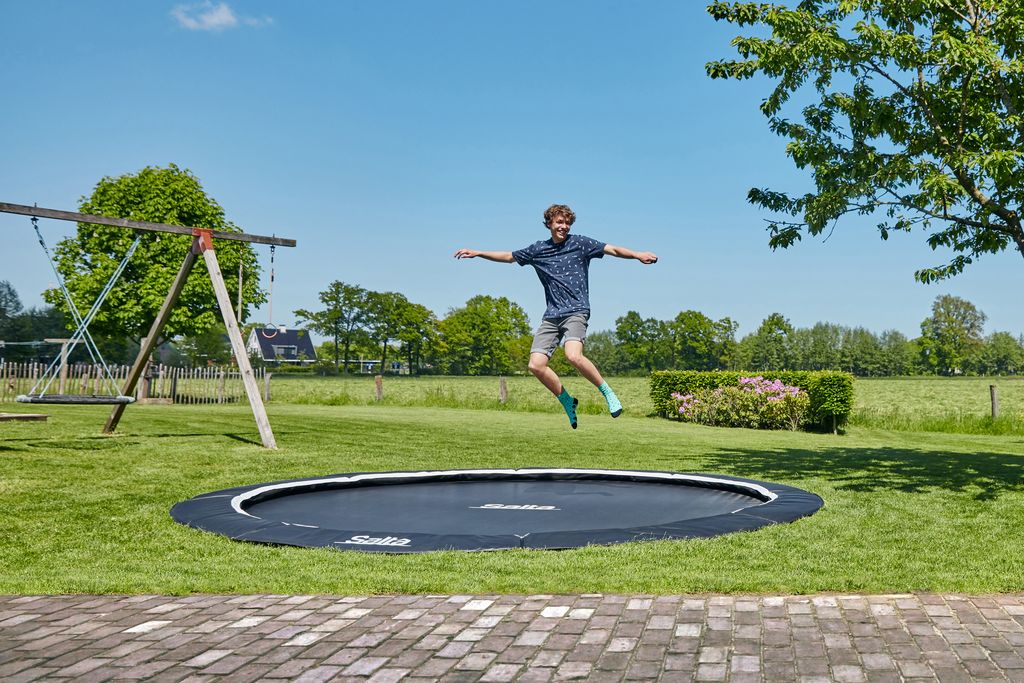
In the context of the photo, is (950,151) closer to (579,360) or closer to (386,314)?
(579,360)

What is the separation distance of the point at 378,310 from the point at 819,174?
5503cm

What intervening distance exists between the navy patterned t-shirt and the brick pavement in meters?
2.48

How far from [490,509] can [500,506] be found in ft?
0.44

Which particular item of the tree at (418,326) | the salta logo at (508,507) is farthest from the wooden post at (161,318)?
the tree at (418,326)

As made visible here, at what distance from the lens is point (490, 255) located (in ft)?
18.2

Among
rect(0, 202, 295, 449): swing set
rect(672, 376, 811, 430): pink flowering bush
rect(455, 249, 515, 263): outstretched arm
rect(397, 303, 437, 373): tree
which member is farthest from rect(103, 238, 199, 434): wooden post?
rect(397, 303, 437, 373): tree

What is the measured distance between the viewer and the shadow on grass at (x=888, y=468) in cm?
664

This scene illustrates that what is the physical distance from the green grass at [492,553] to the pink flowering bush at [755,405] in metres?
4.10

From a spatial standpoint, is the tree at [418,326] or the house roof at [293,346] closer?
the tree at [418,326]

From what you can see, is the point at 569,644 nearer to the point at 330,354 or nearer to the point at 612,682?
the point at 612,682

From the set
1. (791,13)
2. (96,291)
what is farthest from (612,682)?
(96,291)

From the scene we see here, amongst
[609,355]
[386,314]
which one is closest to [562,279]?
[386,314]

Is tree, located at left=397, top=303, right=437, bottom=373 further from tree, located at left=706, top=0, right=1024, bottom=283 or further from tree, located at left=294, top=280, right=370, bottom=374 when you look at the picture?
tree, located at left=706, top=0, right=1024, bottom=283

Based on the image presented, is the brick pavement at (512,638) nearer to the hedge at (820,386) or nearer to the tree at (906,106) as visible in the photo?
the tree at (906,106)
